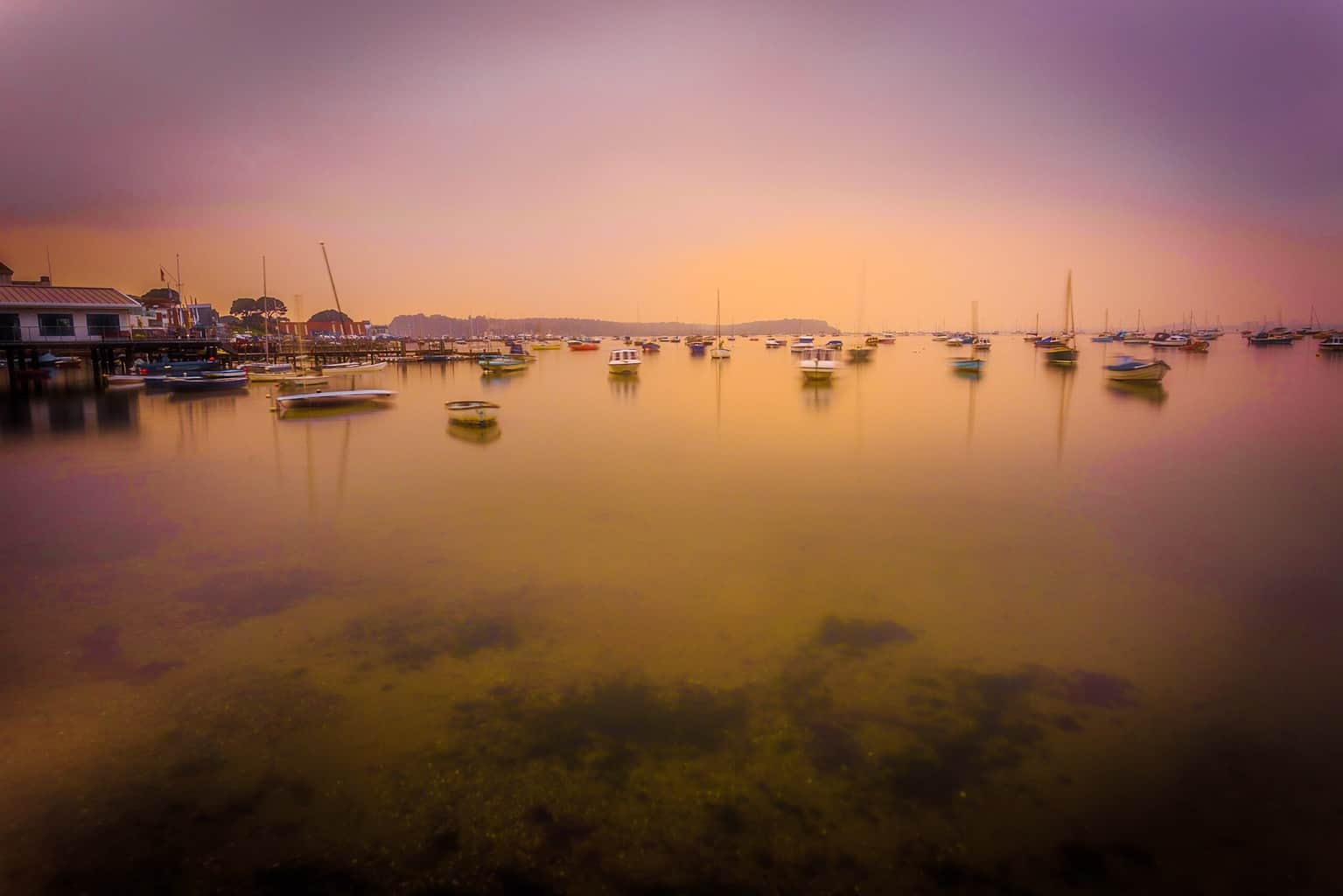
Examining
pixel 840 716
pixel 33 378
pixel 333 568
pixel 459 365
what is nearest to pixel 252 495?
pixel 333 568

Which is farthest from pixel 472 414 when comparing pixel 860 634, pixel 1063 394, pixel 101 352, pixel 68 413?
pixel 101 352

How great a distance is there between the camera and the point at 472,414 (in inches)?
1121

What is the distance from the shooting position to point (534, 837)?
5.30 m

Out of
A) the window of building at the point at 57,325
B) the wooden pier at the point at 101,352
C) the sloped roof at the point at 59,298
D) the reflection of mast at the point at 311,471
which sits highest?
the sloped roof at the point at 59,298

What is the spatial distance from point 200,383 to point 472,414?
91.9ft

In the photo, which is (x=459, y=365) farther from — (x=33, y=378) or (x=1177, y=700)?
(x=1177, y=700)

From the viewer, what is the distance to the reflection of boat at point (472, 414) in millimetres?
28078

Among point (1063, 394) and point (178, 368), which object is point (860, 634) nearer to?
point (1063, 394)

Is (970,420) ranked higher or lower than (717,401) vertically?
lower

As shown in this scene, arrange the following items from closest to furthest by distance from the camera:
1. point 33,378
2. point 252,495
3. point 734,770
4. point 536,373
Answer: point 734,770
point 252,495
point 33,378
point 536,373

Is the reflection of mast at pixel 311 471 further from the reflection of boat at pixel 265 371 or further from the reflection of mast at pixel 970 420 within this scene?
the reflection of boat at pixel 265 371

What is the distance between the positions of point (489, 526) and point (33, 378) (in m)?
56.7

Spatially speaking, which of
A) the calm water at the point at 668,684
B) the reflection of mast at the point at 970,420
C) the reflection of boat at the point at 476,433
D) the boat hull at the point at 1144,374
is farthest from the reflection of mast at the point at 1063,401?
the reflection of boat at the point at 476,433

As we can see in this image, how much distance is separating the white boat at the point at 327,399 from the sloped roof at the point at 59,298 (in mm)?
24734
